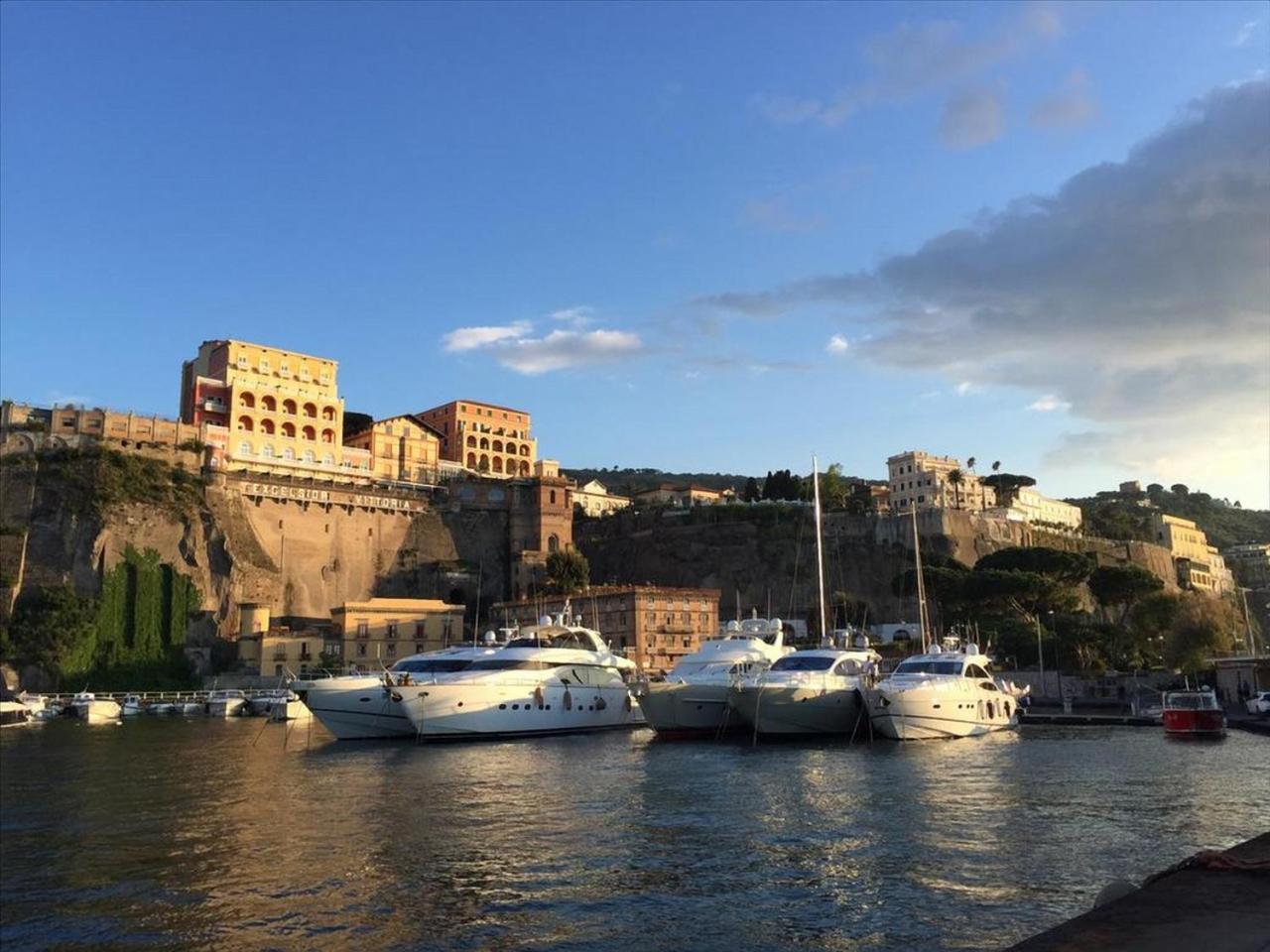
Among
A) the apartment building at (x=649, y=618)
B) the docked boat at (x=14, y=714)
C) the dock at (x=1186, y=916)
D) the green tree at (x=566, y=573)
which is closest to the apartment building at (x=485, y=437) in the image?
the green tree at (x=566, y=573)

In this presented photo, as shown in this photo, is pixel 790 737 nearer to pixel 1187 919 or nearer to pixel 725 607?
pixel 1187 919

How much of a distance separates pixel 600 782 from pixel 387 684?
14681mm

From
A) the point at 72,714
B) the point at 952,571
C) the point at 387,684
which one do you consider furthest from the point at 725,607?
the point at 387,684

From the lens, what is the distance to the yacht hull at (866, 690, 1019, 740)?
36.2 metres

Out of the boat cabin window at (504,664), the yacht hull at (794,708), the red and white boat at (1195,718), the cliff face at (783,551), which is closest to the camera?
the yacht hull at (794,708)

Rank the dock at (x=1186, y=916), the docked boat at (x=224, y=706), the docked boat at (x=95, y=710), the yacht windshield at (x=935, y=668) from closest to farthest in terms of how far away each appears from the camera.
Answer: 1. the dock at (x=1186, y=916)
2. the yacht windshield at (x=935, y=668)
3. the docked boat at (x=95, y=710)
4. the docked boat at (x=224, y=706)

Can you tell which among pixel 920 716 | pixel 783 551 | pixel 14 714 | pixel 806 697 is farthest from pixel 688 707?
pixel 783 551

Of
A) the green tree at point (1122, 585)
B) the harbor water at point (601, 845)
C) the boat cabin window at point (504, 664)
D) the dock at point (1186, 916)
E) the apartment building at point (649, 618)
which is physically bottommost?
the harbor water at point (601, 845)

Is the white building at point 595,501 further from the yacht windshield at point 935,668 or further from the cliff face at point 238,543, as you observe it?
the yacht windshield at point 935,668

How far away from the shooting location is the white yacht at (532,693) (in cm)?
3841

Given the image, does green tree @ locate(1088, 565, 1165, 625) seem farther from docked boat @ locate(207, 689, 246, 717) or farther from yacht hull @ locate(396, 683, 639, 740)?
docked boat @ locate(207, 689, 246, 717)

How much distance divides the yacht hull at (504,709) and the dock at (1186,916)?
111ft

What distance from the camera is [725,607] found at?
330 feet

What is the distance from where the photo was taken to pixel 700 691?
39.4m
